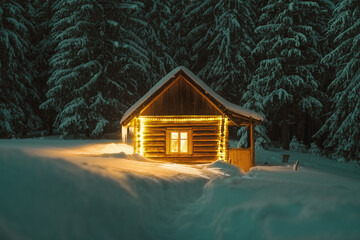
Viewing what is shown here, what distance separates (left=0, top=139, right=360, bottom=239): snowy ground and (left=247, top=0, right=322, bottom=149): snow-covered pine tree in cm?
1748

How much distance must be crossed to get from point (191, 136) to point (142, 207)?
10023 mm

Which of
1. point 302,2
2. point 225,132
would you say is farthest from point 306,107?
point 225,132

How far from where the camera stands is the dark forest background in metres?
21.5

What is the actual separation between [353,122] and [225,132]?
32.3 feet

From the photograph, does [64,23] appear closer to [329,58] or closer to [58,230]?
[329,58]

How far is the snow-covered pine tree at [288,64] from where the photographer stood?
2312 cm

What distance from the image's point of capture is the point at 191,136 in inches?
611

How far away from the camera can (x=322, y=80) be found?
2650 centimetres

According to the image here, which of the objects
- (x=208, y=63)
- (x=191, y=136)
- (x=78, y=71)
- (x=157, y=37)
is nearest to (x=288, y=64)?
(x=208, y=63)

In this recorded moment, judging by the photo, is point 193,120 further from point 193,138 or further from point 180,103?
point 180,103

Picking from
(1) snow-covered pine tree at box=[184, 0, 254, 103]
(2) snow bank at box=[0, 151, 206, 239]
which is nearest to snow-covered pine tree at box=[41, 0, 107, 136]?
(1) snow-covered pine tree at box=[184, 0, 254, 103]

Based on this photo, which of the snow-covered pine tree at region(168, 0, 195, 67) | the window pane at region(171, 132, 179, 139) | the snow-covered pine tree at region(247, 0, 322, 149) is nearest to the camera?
the window pane at region(171, 132, 179, 139)

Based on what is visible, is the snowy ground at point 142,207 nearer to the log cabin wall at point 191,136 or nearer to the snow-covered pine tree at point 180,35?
the log cabin wall at point 191,136

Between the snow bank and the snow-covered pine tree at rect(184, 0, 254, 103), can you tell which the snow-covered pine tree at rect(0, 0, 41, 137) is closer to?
the snow-covered pine tree at rect(184, 0, 254, 103)
